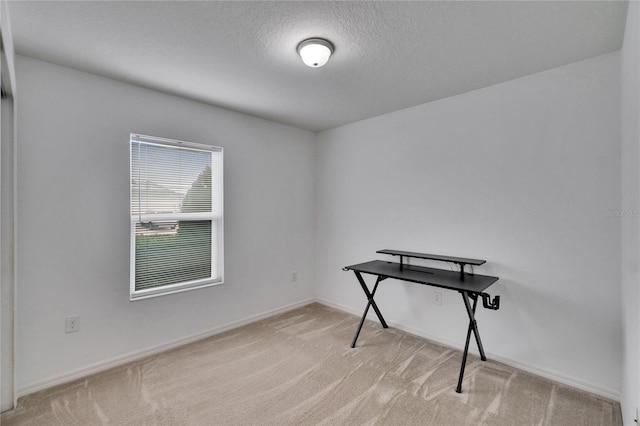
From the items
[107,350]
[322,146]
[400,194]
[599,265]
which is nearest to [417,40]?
[400,194]

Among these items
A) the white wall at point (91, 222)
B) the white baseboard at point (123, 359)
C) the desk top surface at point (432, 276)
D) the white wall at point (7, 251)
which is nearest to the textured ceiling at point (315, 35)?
the white wall at point (91, 222)

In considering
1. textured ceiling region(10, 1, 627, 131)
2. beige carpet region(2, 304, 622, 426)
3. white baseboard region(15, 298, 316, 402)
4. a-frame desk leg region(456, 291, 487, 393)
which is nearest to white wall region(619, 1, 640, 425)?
textured ceiling region(10, 1, 627, 131)

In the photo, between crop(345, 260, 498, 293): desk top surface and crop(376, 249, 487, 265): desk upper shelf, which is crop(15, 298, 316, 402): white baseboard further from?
crop(376, 249, 487, 265): desk upper shelf

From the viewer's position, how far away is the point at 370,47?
78.9 inches

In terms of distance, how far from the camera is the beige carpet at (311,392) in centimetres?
189

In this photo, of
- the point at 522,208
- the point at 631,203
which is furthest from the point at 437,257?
the point at 631,203

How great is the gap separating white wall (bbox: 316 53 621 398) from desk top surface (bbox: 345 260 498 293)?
0.23 m

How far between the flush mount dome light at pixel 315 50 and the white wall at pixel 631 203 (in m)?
1.49

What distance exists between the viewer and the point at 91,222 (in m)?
2.39

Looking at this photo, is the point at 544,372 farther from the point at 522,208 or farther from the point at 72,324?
the point at 72,324

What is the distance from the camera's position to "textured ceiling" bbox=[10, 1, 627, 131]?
1637mm

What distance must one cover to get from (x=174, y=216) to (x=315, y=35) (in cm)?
206

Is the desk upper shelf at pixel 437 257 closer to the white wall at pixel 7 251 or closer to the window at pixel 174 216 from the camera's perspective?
the window at pixel 174 216

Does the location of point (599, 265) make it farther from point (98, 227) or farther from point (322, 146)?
point (98, 227)
